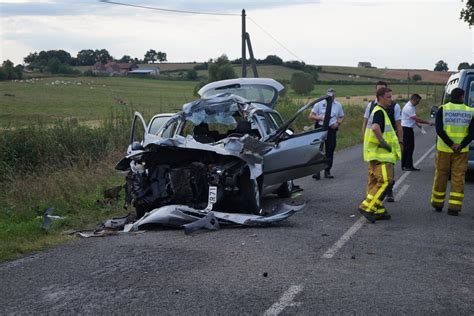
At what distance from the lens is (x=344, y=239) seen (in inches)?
315

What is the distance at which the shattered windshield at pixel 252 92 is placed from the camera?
469 inches

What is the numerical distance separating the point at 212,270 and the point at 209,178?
2612 millimetres

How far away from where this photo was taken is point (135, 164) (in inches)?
372

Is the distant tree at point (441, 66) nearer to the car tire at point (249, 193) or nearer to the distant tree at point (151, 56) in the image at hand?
the distant tree at point (151, 56)

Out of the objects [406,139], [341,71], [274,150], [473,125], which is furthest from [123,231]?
[341,71]

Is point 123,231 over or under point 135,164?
under

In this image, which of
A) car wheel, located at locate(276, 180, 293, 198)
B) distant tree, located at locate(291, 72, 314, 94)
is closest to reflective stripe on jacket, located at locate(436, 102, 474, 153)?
car wheel, located at locate(276, 180, 293, 198)

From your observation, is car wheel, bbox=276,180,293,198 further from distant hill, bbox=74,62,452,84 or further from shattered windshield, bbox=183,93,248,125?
distant hill, bbox=74,62,452,84

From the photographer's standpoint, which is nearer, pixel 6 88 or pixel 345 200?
pixel 345 200

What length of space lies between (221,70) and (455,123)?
32630mm

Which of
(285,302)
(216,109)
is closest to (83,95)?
(216,109)

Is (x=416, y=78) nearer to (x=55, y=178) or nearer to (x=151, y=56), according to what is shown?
(x=151, y=56)

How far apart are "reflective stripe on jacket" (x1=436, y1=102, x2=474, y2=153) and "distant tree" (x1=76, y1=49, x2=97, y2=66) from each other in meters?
70.9

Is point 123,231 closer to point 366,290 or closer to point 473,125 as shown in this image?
point 366,290
